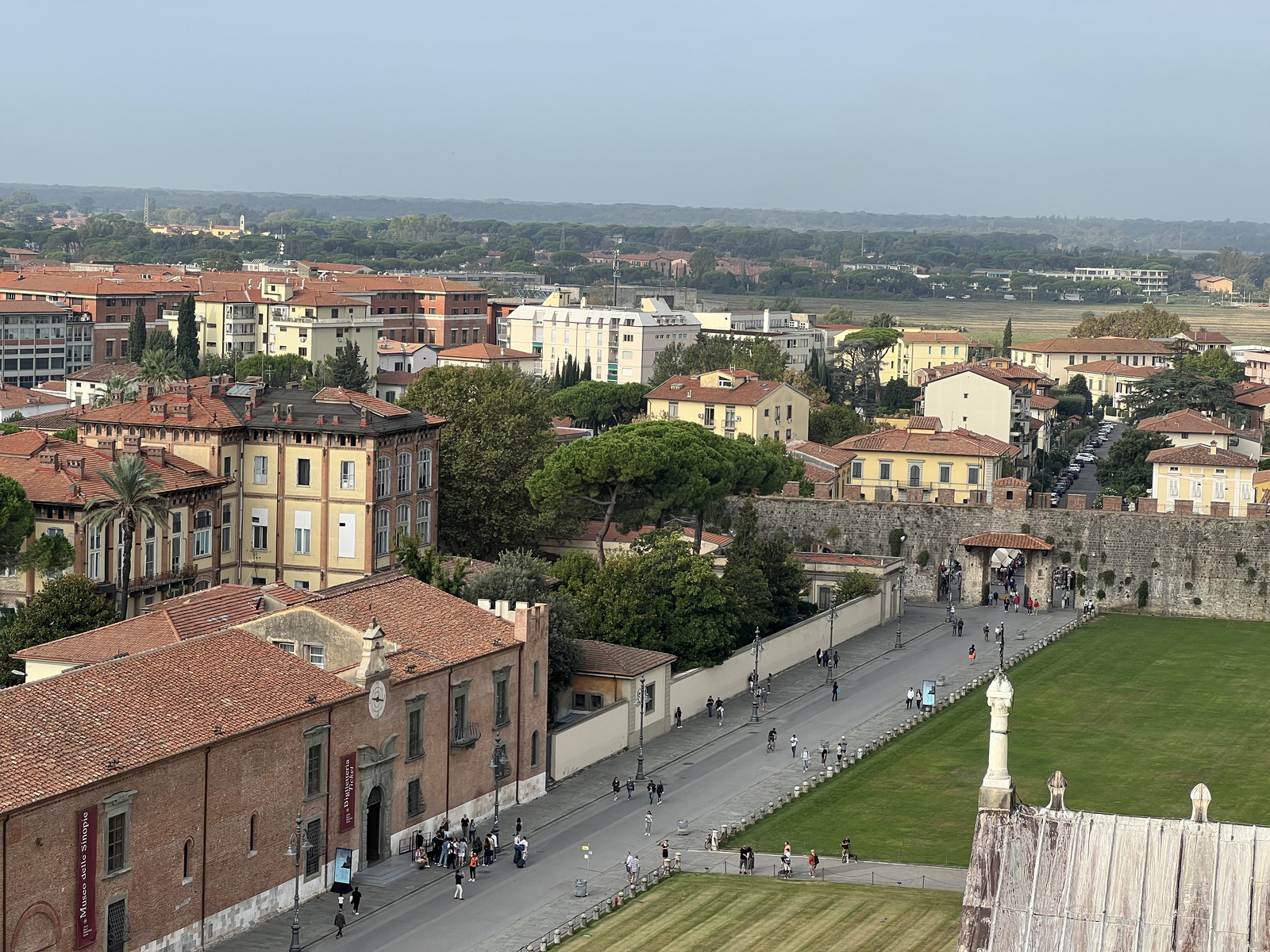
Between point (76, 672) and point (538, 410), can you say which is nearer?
point (76, 672)

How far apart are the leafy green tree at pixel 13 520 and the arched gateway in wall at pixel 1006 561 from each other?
4169 centimetres

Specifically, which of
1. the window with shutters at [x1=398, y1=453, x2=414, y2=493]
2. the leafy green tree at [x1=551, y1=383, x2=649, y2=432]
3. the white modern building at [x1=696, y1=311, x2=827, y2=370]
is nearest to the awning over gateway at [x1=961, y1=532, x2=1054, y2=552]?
the window with shutters at [x1=398, y1=453, x2=414, y2=493]

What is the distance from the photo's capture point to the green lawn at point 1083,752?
53.2 metres

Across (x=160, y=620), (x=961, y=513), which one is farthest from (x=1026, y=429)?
(x=160, y=620)

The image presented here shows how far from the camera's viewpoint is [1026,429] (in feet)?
404

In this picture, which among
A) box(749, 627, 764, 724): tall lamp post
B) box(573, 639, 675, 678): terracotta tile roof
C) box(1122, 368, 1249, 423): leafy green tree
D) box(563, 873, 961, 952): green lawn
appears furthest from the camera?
box(1122, 368, 1249, 423): leafy green tree

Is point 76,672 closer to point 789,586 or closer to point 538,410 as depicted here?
point 789,586

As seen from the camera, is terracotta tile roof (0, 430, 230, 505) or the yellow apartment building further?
the yellow apartment building

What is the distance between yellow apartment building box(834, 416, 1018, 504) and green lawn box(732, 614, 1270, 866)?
50.3 feet

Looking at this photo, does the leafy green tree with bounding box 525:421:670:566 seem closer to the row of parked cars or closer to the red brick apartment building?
the red brick apartment building

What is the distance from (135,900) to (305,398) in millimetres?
40906

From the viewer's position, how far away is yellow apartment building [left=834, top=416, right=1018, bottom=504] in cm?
9662

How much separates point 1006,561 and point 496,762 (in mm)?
41780

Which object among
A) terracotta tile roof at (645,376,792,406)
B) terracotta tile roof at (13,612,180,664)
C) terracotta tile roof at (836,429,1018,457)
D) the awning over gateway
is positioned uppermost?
terracotta tile roof at (645,376,792,406)
